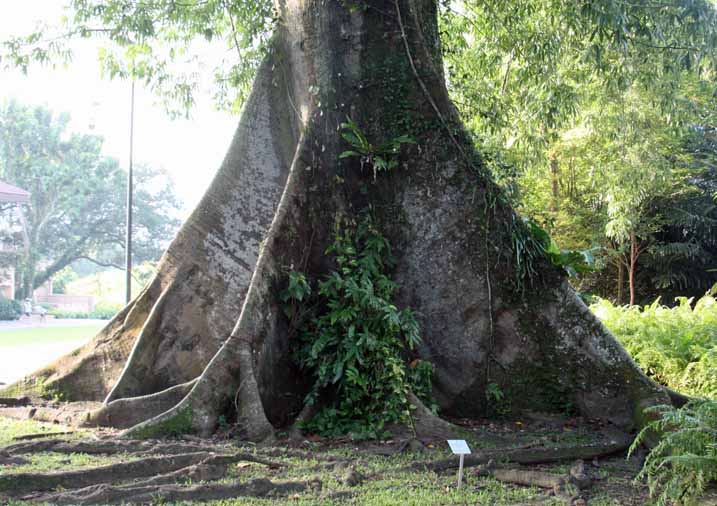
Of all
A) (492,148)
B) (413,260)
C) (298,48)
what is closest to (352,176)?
(413,260)

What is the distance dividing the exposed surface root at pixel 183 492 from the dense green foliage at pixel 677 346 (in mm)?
5576

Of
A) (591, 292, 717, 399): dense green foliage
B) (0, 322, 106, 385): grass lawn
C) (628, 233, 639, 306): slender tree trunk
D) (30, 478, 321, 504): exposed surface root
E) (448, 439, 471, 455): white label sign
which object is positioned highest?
(628, 233, 639, 306): slender tree trunk

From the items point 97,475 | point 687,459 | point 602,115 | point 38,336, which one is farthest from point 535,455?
point 38,336

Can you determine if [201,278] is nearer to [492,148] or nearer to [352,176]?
[352,176]

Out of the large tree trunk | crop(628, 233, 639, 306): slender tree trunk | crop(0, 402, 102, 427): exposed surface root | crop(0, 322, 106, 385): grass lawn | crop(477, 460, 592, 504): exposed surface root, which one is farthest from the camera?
crop(628, 233, 639, 306): slender tree trunk

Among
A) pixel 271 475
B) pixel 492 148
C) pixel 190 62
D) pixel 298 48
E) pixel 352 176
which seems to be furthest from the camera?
pixel 190 62

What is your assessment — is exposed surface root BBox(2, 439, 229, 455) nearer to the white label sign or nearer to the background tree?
the white label sign

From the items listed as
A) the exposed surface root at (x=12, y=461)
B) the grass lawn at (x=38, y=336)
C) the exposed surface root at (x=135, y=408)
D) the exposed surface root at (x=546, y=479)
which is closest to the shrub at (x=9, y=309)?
the grass lawn at (x=38, y=336)

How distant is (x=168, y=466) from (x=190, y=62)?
25.8 ft

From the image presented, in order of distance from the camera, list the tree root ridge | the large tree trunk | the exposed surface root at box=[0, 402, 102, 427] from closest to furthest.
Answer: the tree root ridge → the large tree trunk → the exposed surface root at box=[0, 402, 102, 427]

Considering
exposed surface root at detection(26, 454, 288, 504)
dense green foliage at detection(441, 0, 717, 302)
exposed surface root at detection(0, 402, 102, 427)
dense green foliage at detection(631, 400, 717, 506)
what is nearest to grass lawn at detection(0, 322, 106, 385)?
exposed surface root at detection(0, 402, 102, 427)

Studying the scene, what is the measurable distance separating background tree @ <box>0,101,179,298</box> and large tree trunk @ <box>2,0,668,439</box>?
1347 inches

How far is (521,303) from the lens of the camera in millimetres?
7168

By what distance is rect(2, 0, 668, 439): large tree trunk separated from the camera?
6715 millimetres
